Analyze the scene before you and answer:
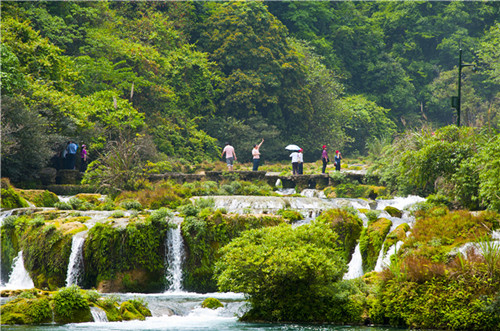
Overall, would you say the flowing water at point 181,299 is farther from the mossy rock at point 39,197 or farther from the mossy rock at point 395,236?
the mossy rock at point 39,197

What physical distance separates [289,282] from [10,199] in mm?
14858

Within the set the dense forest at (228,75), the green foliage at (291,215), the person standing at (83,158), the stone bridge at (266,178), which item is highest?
the dense forest at (228,75)

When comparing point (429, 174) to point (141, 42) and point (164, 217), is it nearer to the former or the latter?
point (164, 217)

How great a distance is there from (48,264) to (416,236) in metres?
11.5

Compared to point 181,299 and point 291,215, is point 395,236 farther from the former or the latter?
point 181,299

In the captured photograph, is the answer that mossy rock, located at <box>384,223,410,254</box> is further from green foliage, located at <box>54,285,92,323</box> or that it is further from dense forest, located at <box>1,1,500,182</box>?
green foliage, located at <box>54,285,92,323</box>

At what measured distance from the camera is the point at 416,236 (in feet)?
61.0

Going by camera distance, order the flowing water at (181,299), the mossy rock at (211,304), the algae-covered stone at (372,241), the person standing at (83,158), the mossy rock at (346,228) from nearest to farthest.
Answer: the flowing water at (181,299) → the mossy rock at (211,304) → the algae-covered stone at (372,241) → the mossy rock at (346,228) → the person standing at (83,158)

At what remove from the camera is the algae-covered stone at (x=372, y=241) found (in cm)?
2062

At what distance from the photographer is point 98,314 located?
15789 millimetres

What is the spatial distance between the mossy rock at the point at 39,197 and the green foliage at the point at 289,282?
47.1 ft

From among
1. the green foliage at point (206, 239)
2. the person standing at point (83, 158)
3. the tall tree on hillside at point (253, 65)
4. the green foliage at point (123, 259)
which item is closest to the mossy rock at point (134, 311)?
the green foliage at point (123, 259)

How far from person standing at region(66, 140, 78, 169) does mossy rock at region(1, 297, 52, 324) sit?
1900 centimetres

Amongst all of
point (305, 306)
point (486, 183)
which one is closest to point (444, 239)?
point (486, 183)
